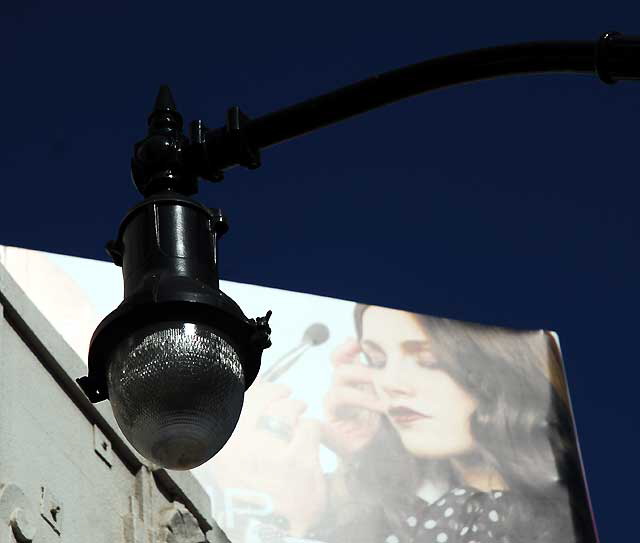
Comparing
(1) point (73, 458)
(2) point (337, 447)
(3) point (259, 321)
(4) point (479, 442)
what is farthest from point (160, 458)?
(4) point (479, 442)

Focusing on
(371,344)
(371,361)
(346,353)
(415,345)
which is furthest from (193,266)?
(415,345)

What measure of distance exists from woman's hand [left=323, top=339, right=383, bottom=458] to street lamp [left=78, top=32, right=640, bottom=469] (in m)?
21.1

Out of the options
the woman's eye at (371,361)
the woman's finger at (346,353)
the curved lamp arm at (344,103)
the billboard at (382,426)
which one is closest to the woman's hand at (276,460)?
the billboard at (382,426)

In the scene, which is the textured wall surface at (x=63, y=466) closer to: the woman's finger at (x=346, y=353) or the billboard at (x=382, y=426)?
the billboard at (x=382, y=426)

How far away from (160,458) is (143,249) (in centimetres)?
73

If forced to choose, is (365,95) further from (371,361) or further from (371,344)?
(371,344)

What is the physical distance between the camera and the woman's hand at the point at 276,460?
2455 centimetres

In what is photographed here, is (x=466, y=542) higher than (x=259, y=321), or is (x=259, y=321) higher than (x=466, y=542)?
(x=466, y=542)

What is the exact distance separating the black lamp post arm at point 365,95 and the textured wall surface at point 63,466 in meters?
4.55

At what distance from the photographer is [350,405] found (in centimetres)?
2684

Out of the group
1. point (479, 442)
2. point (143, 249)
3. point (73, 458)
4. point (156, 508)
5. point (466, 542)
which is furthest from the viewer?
point (479, 442)

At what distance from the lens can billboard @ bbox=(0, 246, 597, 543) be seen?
24.4 meters

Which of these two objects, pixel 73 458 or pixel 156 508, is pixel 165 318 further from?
pixel 156 508

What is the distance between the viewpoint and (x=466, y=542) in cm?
2617
